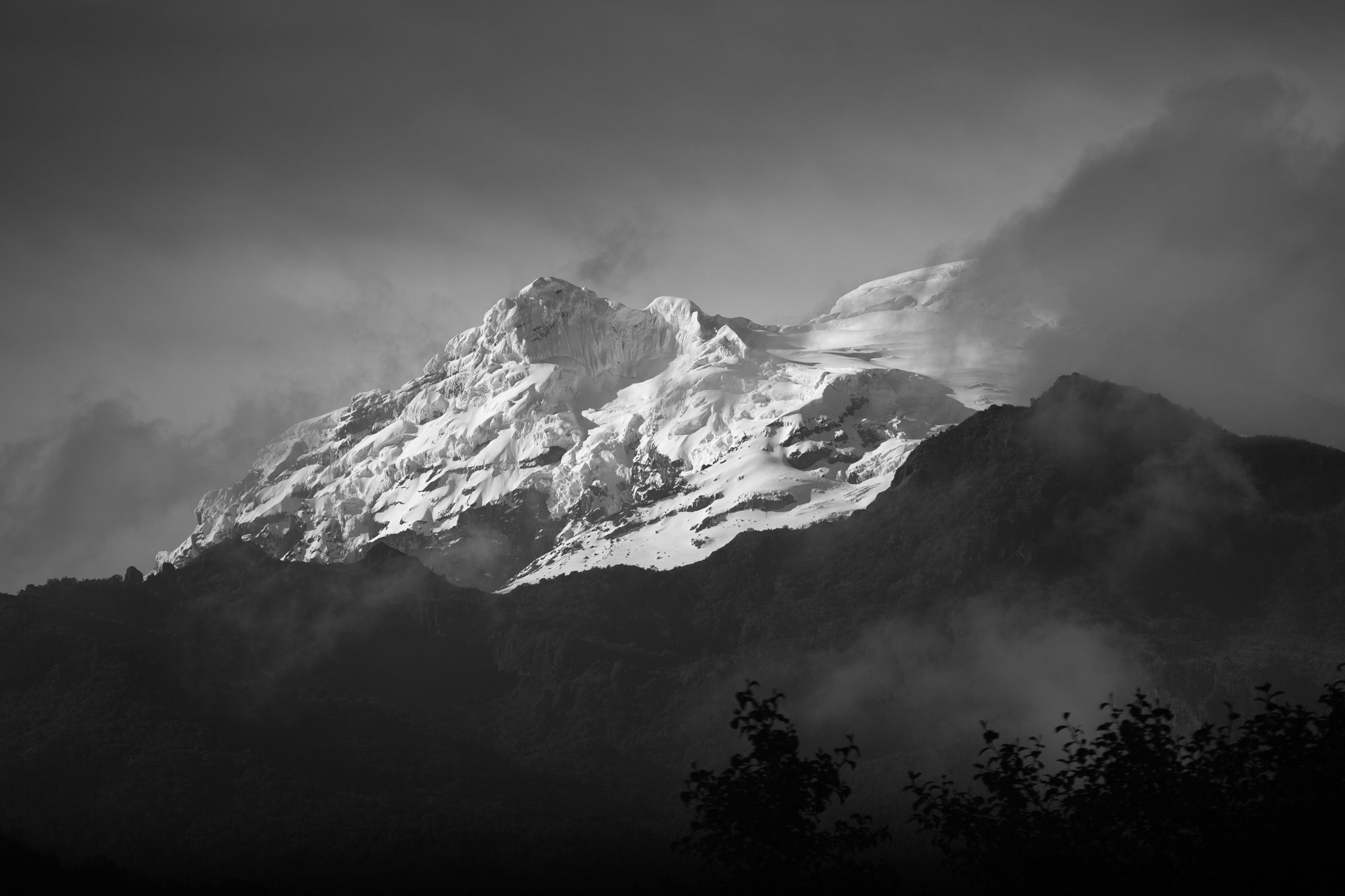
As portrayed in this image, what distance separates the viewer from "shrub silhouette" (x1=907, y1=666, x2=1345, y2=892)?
47438mm

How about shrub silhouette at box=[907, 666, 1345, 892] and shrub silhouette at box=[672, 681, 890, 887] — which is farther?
shrub silhouette at box=[672, 681, 890, 887]

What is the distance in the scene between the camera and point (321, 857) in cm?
18400

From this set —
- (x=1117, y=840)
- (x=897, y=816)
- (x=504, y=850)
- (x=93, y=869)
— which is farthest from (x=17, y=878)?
(x=1117, y=840)

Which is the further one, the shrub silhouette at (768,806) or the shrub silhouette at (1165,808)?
the shrub silhouette at (768,806)

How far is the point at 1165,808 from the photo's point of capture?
50.8 metres

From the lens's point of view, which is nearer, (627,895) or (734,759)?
(734,759)

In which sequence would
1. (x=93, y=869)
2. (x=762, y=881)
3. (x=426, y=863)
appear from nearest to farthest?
(x=762, y=881) → (x=93, y=869) → (x=426, y=863)

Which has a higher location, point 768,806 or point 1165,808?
point 768,806

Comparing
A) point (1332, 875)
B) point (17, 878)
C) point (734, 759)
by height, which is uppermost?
point (17, 878)

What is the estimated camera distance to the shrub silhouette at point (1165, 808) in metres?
47.4

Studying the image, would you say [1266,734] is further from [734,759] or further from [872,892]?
[734,759]

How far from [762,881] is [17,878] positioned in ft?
357

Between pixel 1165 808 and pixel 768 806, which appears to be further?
pixel 1165 808

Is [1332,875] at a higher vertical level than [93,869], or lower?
lower
